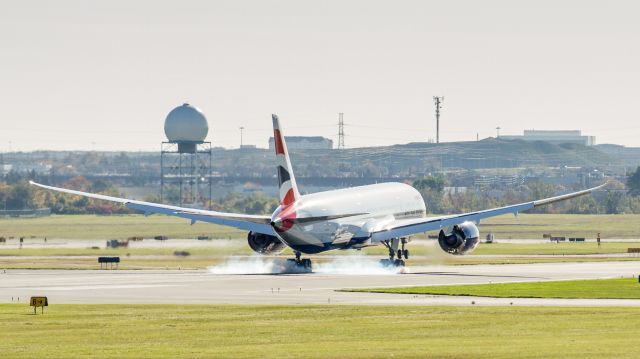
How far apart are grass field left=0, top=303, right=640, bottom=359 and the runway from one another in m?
4.88

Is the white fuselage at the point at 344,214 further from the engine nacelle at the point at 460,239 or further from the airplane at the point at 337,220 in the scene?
A: the engine nacelle at the point at 460,239

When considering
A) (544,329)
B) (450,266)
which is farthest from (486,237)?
(544,329)

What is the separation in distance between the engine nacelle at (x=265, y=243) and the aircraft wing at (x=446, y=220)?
23.6 ft

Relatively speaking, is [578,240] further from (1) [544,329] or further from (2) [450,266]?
(1) [544,329]

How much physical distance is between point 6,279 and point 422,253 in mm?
37547

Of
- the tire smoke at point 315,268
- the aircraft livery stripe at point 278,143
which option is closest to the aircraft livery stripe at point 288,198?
the aircraft livery stripe at point 278,143

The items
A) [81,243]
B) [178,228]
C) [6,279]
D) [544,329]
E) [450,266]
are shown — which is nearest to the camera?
[544,329]

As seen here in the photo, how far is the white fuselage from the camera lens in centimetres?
9644

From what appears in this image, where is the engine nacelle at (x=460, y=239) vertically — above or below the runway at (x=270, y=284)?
above

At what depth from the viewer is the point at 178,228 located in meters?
195

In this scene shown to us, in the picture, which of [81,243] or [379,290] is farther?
[81,243]

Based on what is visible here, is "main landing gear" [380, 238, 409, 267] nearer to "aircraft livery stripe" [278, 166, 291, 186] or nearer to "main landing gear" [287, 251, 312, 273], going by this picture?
"main landing gear" [287, 251, 312, 273]

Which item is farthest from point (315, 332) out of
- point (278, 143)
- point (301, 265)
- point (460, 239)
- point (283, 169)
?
point (460, 239)

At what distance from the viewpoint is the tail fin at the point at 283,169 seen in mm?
93875
